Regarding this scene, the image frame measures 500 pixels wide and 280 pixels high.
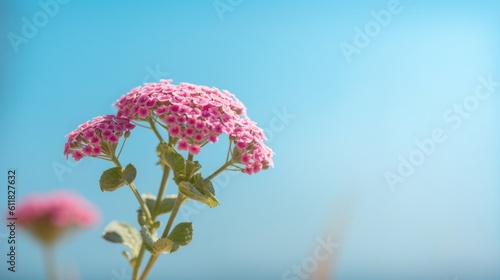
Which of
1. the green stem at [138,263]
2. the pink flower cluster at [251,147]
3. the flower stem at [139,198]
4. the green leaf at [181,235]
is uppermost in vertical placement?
the pink flower cluster at [251,147]

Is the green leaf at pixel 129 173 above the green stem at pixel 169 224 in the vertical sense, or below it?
above

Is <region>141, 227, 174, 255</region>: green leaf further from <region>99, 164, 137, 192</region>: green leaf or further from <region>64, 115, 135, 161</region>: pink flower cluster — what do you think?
<region>64, 115, 135, 161</region>: pink flower cluster

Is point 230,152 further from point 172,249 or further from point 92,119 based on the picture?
point 92,119

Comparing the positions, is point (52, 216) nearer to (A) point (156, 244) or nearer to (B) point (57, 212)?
(B) point (57, 212)

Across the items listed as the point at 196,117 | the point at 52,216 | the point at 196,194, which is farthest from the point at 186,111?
the point at 52,216

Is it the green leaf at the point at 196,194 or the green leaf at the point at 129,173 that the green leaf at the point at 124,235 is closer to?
the green leaf at the point at 129,173

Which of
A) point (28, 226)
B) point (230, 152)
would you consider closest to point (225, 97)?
point (230, 152)

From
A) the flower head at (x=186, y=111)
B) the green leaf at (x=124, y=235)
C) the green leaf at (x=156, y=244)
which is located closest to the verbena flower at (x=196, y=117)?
the flower head at (x=186, y=111)
